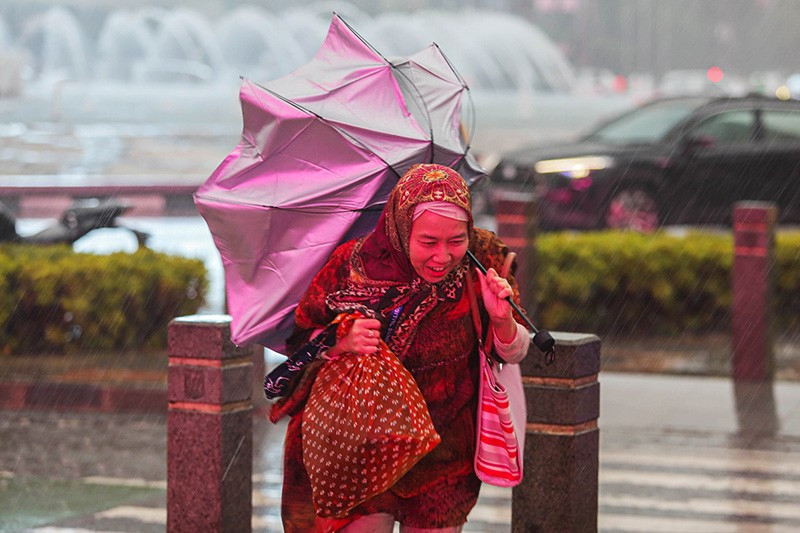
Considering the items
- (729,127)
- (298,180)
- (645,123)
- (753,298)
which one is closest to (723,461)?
(753,298)

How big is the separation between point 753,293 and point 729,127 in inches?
274

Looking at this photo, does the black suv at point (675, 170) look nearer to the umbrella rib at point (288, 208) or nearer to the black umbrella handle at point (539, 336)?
the umbrella rib at point (288, 208)

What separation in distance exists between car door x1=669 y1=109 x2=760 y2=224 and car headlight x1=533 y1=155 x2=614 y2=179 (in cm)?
78

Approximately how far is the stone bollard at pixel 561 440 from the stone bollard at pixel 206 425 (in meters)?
1.10

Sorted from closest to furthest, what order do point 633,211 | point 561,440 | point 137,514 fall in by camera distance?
1. point 561,440
2. point 137,514
3. point 633,211

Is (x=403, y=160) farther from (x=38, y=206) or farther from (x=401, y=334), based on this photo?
(x=38, y=206)

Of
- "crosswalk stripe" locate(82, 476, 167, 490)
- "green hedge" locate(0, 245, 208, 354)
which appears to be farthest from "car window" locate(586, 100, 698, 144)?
"crosswalk stripe" locate(82, 476, 167, 490)

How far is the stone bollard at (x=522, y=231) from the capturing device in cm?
1045

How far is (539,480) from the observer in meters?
5.59

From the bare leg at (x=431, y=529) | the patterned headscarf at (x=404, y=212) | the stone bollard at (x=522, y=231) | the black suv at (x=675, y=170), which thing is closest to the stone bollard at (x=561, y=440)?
the bare leg at (x=431, y=529)

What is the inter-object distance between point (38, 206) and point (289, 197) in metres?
18.3

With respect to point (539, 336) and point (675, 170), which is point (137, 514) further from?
point (675, 170)

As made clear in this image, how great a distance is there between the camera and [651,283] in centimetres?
1180

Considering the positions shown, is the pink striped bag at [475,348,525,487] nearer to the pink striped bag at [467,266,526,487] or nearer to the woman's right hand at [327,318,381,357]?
the pink striped bag at [467,266,526,487]
